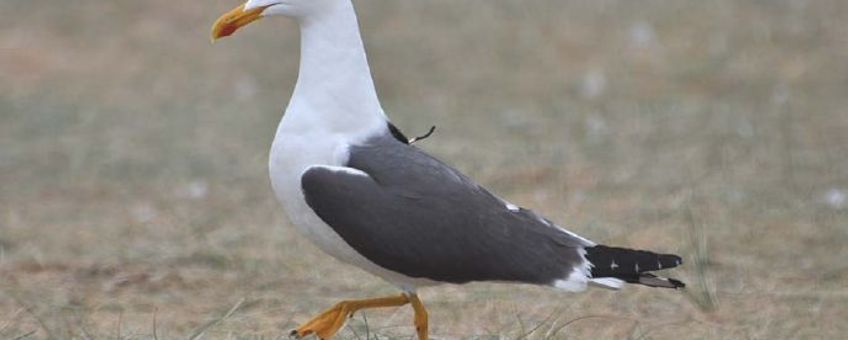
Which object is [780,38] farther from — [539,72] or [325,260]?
[325,260]

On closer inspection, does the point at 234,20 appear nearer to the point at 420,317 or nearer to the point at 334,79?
the point at 334,79

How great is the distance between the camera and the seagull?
434 centimetres

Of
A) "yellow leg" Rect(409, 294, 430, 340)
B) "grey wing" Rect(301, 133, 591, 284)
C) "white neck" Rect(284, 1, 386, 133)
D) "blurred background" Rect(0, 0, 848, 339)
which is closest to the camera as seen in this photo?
"grey wing" Rect(301, 133, 591, 284)

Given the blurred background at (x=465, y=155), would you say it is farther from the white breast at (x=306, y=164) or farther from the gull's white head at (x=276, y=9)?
the gull's white head at (x=276, y=9)

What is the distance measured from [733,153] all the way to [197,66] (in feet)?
12.4

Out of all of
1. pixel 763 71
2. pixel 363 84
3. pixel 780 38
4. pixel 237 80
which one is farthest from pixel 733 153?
pixel 363 84

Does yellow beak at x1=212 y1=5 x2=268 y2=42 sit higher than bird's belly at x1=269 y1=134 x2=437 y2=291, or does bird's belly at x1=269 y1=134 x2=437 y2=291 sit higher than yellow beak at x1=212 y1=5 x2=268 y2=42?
yellow beak at x1=212 y1=5 x2=268 y2=42

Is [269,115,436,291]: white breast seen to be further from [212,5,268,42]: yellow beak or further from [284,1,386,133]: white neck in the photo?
[212,5,268,42]: yellow beak

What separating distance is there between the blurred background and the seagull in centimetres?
76

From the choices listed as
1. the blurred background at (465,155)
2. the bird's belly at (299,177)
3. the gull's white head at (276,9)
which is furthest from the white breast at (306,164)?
the blurred background at (465,155)

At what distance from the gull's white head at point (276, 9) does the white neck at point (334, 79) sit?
0.05ft

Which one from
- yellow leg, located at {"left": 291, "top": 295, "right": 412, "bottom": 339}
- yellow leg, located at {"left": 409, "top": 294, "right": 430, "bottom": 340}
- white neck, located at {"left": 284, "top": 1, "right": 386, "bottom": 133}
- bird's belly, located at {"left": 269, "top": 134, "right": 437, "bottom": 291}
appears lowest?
yellow leg, located at {"left": 291, "top": 295, "right": 412, "bottom": 339}

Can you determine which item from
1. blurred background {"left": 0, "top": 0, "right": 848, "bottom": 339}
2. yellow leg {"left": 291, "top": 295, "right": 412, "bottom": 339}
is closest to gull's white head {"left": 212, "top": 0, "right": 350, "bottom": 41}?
yellow leg {"left": 291, "top": 295, "right": 412, "bottom": 339}

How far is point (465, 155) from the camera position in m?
8.75
